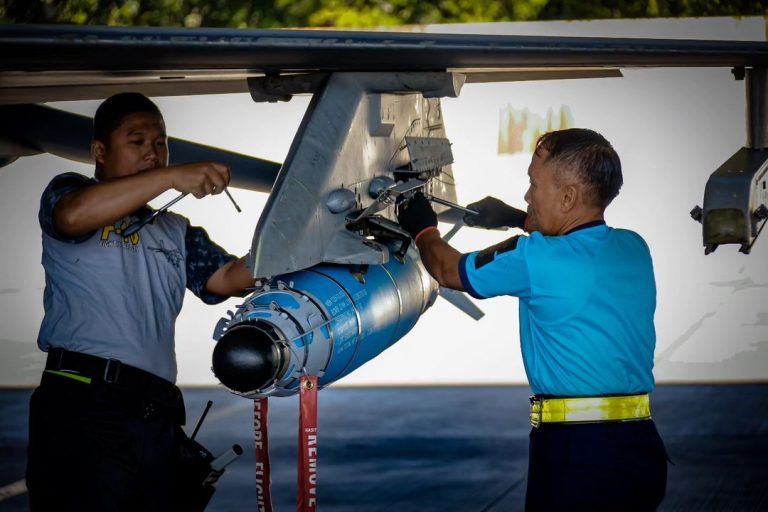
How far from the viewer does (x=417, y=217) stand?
144 inches

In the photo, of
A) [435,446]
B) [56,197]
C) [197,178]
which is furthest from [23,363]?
[197,178]

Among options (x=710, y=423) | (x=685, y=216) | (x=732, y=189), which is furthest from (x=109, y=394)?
(x=685, y=216)

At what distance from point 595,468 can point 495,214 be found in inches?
56.8

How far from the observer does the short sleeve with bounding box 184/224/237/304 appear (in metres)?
3.85

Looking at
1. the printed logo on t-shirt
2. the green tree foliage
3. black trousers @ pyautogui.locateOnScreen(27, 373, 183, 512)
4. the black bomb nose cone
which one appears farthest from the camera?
the green tree foliage

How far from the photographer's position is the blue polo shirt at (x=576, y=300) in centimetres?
327

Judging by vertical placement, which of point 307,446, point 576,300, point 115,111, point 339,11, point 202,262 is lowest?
point 307,446

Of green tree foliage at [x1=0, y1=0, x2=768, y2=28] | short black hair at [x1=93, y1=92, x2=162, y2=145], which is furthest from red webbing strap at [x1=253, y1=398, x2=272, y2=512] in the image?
green tree foliage at [x1=0, y1=0, x2=768, y2=28]

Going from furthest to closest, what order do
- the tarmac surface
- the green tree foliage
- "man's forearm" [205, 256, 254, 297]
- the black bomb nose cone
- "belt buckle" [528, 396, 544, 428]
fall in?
the green tree foliage → the tarmac surface → "man's forearm" [205, 256, 254, 297] → "belt buckle" [528, 396, 544, 428] → the black bomb nose cone

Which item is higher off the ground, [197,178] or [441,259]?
[197,178]

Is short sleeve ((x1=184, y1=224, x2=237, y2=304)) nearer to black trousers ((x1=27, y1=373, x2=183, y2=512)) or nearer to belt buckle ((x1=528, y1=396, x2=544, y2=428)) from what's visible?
black trousers ((x1=27, y1=373, x2=183, y2=512))

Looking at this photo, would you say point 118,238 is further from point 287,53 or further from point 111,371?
point 287,53

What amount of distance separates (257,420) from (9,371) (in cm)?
1027

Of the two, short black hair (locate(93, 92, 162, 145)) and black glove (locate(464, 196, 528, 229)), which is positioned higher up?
short black hair (locate(93, 92, 162, 145))
